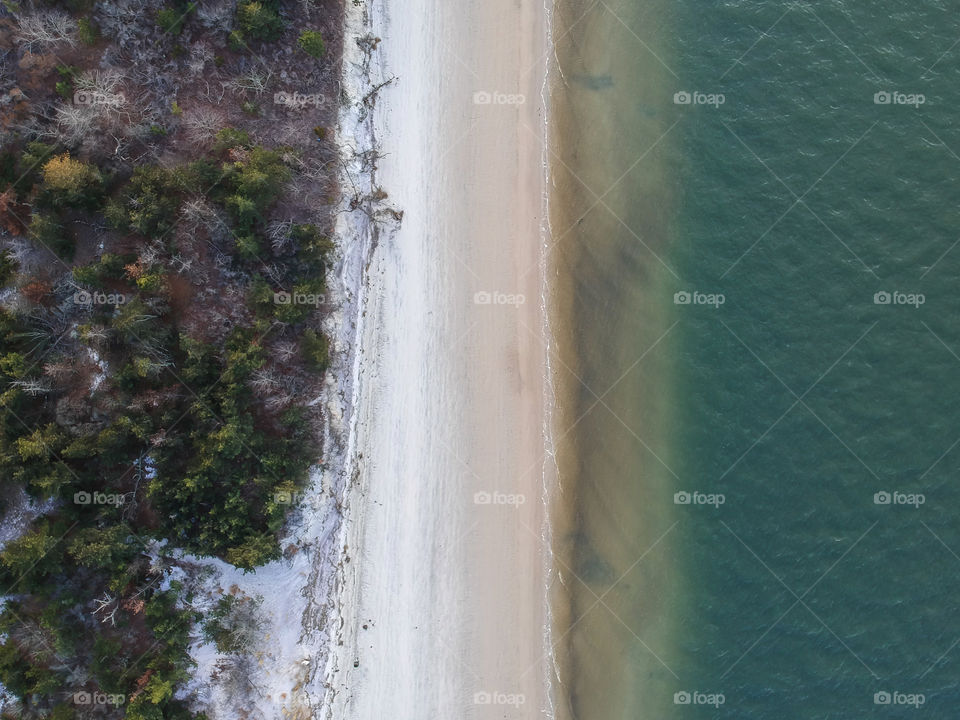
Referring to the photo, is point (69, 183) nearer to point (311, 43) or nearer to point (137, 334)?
point (137, 334)

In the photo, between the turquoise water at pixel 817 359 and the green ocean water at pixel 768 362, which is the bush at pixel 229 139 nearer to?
the green ocean water at pixel 768 362

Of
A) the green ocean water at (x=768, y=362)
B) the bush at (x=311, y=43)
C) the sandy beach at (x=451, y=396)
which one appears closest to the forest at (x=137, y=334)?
the bush at (x=311, y=43)

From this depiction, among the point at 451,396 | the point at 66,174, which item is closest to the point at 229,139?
the point at 66,174

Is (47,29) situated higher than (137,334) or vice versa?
(47,29)

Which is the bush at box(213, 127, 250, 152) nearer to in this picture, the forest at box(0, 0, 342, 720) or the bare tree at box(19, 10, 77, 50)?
the forest at box(0, 0, 342, 720)

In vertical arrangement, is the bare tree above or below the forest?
above

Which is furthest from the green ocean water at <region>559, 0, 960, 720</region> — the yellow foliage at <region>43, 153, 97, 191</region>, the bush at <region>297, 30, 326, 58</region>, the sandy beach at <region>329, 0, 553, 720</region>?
the yellow foliage at <region>43, 153, 97, 191</region>
